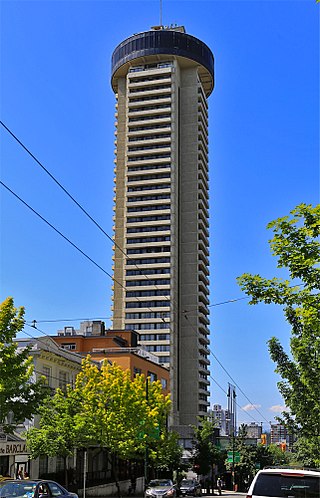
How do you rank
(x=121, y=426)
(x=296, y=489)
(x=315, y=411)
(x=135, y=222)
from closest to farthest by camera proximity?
(x=296, y=489), (x=315, y=411), (x=121, y=426), (x=135, y=222)

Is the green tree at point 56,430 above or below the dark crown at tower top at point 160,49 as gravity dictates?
below

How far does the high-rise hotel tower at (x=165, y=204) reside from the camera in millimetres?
106562

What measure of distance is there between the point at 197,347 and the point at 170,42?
51.6 metres

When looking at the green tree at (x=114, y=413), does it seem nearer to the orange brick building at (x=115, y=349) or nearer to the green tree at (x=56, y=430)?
the green tree at (x=56, y=430)

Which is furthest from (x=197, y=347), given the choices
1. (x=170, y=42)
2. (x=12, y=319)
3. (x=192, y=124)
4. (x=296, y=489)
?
(x=296, y=489)

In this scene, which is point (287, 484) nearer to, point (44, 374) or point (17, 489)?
point (17, 489)

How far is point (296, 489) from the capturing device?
10648 mm

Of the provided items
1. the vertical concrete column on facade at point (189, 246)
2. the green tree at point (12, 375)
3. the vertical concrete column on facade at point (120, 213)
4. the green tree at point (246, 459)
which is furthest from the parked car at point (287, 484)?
the vertical concrete column on facade at point (120, 213)

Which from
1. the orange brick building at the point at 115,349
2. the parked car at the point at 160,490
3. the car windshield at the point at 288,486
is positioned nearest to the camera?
the car windshield at the point at 288,486

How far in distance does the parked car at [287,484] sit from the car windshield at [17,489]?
676 centimetres

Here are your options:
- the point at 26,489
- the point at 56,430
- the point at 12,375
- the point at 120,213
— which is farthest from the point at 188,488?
the point at 120,213

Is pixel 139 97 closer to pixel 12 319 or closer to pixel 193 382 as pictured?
pixel 193 382

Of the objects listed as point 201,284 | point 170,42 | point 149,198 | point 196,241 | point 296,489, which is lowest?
point 296,489

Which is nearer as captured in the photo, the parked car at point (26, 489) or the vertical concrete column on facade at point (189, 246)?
the parked car at point (26, 489)
